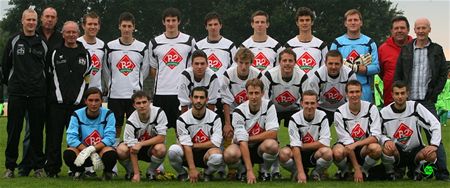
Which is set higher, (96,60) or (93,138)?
(96,60)

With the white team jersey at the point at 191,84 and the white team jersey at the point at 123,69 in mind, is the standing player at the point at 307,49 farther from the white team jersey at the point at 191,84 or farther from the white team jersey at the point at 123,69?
the white team jersey at the point at 123,69

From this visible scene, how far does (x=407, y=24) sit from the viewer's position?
9227 millimetres

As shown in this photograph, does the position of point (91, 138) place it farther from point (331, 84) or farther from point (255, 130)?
point (331, 84)

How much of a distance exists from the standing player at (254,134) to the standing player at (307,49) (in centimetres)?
88

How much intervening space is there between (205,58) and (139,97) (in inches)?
35.3

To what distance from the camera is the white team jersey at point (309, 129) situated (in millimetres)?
8570

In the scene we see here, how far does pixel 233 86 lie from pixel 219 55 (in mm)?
690

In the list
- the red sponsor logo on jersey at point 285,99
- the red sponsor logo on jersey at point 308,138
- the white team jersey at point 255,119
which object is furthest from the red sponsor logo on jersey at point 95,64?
the red sponsor logo on jersey at point 308,138

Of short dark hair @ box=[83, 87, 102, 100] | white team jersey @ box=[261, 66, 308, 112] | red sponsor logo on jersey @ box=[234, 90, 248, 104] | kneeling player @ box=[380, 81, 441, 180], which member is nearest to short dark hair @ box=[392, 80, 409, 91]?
kneeling player @ box=[380, 81, 441, 180]

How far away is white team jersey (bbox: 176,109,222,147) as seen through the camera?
8.62 meters

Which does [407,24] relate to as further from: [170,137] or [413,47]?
[170,137]

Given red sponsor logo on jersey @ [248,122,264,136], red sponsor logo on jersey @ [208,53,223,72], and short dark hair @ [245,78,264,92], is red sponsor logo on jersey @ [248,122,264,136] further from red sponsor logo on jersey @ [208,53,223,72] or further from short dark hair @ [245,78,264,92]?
red sponsor logo on jersey @ [208,53,223,72]

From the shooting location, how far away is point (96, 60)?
369 inches


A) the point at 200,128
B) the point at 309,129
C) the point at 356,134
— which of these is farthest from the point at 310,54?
the point at 200,128
